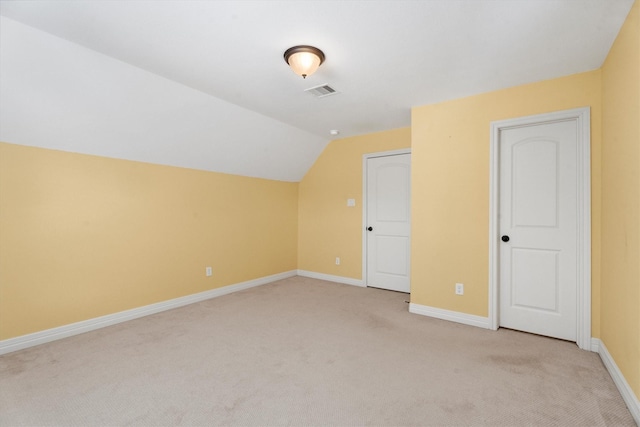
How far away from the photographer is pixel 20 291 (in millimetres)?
2529

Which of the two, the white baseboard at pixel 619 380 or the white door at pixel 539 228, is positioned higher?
the white door at pixel 539 228

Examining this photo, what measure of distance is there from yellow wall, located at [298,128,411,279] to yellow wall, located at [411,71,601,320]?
107 cm

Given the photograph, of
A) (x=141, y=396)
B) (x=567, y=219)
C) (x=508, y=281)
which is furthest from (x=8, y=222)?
(x=567, y=219)

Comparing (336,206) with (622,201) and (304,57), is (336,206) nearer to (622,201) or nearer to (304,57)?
(304,57)

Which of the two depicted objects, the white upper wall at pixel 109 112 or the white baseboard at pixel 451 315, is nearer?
the white upper wall at pixel 109 112

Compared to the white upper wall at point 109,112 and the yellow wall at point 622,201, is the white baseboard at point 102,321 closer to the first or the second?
the white upper wall at point 109,112

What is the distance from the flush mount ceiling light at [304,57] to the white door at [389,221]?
2486 millimetres

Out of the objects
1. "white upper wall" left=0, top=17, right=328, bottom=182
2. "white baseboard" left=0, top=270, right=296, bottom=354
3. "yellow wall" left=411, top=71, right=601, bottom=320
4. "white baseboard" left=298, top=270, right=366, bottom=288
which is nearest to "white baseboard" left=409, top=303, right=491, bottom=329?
"yellow wall" left=411, top=71, right=601, bottom=320

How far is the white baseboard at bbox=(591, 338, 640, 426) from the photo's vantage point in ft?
5.57

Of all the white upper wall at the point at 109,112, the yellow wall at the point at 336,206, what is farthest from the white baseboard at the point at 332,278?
the white upper wall at the point at 109,112

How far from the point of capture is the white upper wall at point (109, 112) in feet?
7.06

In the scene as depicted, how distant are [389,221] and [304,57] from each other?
2907 millimetres

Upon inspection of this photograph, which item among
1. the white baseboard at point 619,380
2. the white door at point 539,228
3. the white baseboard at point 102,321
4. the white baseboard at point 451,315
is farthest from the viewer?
the white baseboard at point 451,315

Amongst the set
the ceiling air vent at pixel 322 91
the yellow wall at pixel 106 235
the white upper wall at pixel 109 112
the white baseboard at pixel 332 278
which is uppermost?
the ceiling air vent at pixel 322 91
